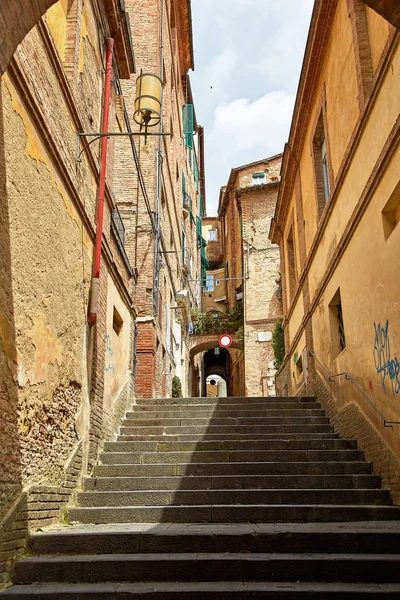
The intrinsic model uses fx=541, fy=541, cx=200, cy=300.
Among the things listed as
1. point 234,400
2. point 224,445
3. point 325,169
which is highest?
point 325,169

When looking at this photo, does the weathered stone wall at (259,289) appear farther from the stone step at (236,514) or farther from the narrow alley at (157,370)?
the stone step at (236,514)

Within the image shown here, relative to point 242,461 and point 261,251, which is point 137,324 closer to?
point 242,461

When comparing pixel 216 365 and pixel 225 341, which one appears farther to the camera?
pixel 216 365

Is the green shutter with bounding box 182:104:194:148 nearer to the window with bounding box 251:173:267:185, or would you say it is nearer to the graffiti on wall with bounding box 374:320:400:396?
the window with bounding box 251:173:267:185

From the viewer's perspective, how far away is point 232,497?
19.6 feet

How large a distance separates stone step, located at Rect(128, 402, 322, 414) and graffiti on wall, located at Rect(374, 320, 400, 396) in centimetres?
322

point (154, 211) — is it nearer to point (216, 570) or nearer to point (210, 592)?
point (216, 570)

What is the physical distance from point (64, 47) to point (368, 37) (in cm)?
388

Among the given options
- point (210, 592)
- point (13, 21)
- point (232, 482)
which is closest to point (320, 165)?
point (232, 482)

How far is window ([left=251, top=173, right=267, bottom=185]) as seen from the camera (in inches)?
1162

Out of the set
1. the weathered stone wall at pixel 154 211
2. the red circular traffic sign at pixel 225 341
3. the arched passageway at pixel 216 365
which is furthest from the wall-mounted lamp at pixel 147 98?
the arched passageway at pixel 216 365

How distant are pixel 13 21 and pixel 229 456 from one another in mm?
5728

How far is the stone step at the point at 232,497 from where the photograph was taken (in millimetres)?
5945

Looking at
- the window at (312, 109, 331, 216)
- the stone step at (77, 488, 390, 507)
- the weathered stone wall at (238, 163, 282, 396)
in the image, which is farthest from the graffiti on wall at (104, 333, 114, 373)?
the weathered stone wall at (238, 163, 282, 396)
